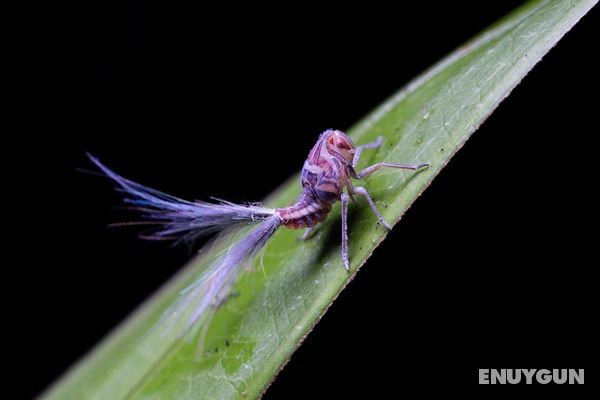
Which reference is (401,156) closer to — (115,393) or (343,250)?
(343,250)

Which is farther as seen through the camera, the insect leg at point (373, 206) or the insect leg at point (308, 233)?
the insect leg at point (308, 233)

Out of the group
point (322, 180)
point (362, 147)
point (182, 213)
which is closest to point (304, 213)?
point (322, 180)

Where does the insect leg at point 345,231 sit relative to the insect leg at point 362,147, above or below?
below

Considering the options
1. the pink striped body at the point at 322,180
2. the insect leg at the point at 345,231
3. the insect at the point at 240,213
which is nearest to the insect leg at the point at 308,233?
the insect at the point at 240,213

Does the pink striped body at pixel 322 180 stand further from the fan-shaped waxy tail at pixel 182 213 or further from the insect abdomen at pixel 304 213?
the fan-shaped waxy tail at pixel 182 213

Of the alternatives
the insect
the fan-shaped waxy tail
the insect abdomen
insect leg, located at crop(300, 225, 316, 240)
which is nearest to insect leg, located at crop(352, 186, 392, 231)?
the insect

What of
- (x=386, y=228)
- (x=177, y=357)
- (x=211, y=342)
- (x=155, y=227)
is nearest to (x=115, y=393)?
(x=177, y=357)

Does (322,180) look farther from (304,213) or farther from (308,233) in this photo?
(308,233)

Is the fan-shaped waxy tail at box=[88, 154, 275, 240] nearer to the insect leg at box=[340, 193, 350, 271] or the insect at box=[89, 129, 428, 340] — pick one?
the insect at box=[89, 129, 428, 340]

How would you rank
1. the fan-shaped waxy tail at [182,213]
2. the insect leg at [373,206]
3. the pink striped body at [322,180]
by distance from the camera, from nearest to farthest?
the insect leg at [373,206], the pink striped body at [322,180], the fan-shaped waxy tail at [182,213]
